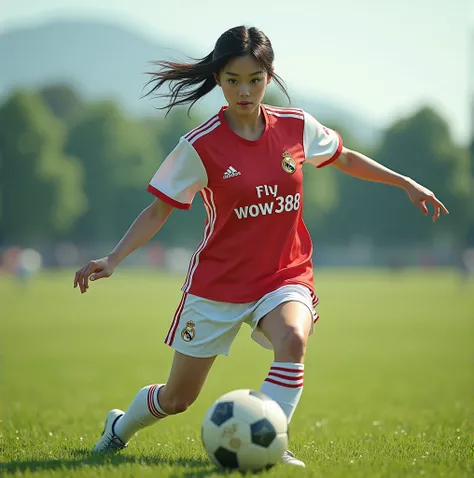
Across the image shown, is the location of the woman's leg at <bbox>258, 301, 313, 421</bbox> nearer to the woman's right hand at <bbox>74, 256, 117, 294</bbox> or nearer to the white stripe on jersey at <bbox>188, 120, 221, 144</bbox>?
the woman's right hand at <bbox>74, 256, 117, 294</bbox>

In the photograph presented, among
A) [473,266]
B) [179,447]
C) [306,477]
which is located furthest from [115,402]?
[473,266]

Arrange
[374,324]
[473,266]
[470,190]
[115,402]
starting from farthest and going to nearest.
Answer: [470,190]
[473,266]
[374,324]
[115,402]

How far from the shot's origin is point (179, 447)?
638 cm

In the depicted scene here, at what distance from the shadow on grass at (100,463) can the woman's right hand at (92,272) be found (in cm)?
116

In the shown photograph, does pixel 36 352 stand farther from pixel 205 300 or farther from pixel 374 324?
pixel 205 300

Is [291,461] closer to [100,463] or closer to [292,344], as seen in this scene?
[292,344]

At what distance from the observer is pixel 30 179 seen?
236 feet

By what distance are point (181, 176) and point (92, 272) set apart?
92cm

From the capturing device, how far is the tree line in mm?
72188

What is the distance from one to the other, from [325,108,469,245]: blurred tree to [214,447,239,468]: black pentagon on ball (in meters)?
70.5

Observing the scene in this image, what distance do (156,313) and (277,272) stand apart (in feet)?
73.6

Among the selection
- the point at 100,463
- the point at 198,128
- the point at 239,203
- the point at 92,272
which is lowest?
the point at 100,463

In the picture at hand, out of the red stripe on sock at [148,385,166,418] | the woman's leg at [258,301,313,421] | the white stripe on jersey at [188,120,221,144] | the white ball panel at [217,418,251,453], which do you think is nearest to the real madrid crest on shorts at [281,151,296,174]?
the white stripe on jersey at [188,120,221,144]

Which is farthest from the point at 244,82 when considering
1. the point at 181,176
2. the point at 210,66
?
the point at 181,176
